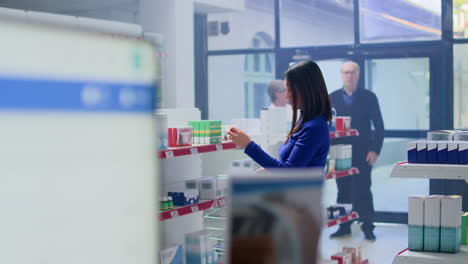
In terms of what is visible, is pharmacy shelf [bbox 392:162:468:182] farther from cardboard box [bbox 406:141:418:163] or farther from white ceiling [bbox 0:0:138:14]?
white ceiling [bbox 0:0:138:14]

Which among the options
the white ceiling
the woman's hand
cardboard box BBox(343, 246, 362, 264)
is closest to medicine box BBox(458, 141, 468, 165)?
the woman's hand

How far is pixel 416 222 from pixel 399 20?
4853 millimetres

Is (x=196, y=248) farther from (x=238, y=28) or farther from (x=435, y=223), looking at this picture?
(x=238, y=28)

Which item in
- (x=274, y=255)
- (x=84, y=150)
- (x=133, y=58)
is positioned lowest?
(x=274, y=255)

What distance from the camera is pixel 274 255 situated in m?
0.76

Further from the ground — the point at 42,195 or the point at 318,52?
the point at 318,52

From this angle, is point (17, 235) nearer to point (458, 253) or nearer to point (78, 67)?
point (78, 67)

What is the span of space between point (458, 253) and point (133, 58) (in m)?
3.15

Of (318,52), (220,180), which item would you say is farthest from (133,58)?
(318,52)

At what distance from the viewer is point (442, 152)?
3648 millimetres

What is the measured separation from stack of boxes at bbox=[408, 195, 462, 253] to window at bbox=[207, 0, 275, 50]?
18.4 ft

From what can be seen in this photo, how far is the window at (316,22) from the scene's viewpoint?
8320 mm

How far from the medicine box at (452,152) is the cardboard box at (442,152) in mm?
15

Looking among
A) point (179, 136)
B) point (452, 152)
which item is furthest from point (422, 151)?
point (179, 136)
